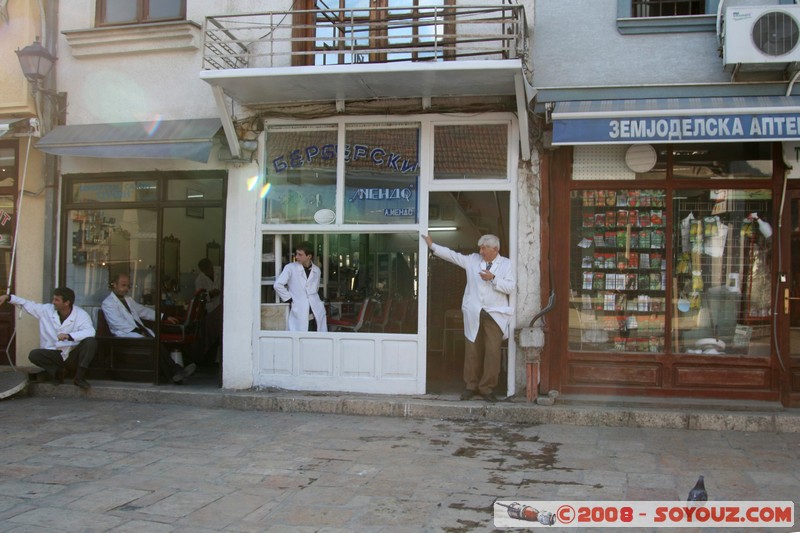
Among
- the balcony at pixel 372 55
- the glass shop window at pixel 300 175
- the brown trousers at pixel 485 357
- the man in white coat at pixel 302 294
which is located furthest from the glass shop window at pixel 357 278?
the balcony at pixel 372 55

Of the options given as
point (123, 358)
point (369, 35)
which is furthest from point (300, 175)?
point (123, 358)

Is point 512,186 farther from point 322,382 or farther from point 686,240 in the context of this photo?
point 322,382

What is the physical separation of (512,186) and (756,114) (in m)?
2.66

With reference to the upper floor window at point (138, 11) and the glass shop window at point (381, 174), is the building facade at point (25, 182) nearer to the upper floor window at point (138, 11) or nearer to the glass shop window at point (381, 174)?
the upper floor window at point (138, 11)

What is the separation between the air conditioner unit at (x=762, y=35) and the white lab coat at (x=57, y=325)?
8.37 meters

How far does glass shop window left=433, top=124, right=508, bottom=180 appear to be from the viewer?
830cm

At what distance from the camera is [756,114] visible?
6941 mm

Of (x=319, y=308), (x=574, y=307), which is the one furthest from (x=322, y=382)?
(x=574, y=307)

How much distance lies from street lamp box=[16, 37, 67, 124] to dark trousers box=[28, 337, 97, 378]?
319cm

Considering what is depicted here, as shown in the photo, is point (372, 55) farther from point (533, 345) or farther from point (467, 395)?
point (467, 395)

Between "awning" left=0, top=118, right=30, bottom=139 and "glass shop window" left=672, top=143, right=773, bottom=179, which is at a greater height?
"awning" left=0, top=118, right=30, bottom=139

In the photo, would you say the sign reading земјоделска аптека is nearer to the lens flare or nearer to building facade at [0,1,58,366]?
the lens flare

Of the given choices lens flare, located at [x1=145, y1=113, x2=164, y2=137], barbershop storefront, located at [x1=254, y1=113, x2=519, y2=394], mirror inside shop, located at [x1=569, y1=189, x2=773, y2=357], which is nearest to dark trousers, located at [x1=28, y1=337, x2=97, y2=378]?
barbershop storefront, located at [x1=254, y1=113, x2=519, y2=394]

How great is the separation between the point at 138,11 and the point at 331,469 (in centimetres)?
710
